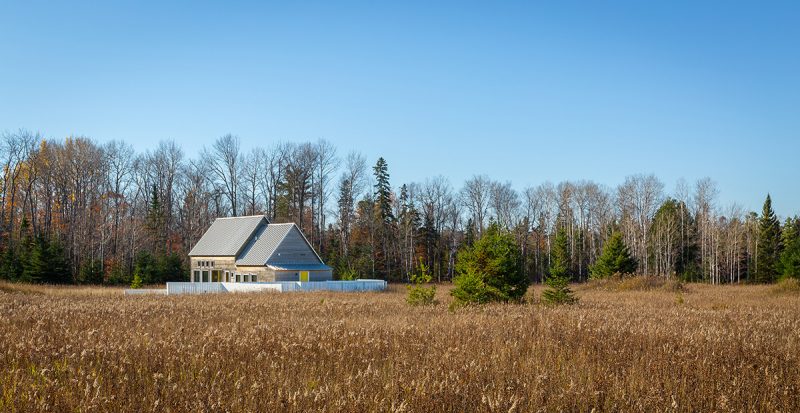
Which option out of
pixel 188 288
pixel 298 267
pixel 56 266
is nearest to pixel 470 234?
pixel 298 267

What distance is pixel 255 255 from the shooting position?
47.3 m

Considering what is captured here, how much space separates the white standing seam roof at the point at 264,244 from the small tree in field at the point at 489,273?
2704cm

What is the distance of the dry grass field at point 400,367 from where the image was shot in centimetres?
625

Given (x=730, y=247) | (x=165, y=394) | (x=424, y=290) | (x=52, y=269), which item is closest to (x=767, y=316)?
(x=424, y=290)

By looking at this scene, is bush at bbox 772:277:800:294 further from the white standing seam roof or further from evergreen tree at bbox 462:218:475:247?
evergreen tree at bbox 462:218:475:247

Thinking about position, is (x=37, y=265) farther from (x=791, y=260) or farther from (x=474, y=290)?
(x=791, y=260)

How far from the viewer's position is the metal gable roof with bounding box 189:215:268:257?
49.2 meters

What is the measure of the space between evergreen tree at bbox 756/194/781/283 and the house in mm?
43737

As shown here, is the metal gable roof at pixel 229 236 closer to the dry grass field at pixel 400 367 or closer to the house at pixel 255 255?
the house at pixel 255 255

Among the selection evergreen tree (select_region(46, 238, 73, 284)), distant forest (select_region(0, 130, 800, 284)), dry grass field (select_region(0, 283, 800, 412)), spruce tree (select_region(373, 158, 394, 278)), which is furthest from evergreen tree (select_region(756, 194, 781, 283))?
evergreen tree (select_region(46, 238, 73, 284))

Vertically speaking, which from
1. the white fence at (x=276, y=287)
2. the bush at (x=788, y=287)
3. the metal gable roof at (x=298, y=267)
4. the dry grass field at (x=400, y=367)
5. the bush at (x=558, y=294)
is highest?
the dry grass field at (x=400, y=367)

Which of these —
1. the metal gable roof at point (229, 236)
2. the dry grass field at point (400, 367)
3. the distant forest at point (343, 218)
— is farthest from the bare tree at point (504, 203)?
the dry grass field at point (400, 367)

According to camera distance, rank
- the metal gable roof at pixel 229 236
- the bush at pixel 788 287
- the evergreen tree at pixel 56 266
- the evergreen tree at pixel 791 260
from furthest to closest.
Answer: the metal gable roof at pixel 229 236 < the evergreen tree at pixel 56 266 < the evergreen tree at pixel 791 260 < the bush at pixel 788 287

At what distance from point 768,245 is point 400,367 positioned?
218 ft
